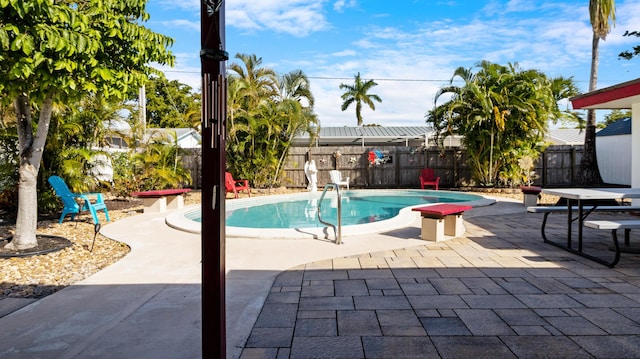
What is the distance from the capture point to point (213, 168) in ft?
6.61

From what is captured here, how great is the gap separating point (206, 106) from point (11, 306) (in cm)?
294

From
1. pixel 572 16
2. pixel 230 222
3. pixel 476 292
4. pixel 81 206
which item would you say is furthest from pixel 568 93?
pixel 81 206

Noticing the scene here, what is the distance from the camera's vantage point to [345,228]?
→ 6617 millimetres

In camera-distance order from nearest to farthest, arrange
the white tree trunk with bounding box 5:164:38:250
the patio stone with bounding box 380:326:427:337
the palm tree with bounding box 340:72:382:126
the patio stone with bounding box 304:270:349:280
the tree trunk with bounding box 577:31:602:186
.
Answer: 1. the patio stone with bounding box 380:326:427:337
2. the patio stone with bounding box 304:270:349:280
3. the white tree trunk with bounding box 5:164:38:250
4. the tree trunk with bounding box 577:31:602:186
5. the palm tree with bounding box 340:72:382:126

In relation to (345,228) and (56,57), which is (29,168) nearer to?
(56,57)

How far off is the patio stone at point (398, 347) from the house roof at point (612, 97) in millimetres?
7545

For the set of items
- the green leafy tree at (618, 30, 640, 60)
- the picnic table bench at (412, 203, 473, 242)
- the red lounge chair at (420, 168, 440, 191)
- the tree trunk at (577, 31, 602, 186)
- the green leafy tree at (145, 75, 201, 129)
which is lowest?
the picnic table bench at (412, 203, 473, 242)

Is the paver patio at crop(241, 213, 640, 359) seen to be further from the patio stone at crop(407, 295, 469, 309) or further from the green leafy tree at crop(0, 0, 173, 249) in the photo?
the green leafy tree at crop(0, 0, 173, 249)

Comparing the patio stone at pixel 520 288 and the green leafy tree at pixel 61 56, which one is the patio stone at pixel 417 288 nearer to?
the patio stone at pixel 520 288

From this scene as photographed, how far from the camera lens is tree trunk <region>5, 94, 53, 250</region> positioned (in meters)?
5.28

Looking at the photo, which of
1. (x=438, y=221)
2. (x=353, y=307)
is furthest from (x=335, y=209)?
(x=353, y=307)

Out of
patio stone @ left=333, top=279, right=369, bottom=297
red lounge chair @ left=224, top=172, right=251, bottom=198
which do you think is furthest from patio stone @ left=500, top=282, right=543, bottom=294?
red lounge chair @ left=224, top=172, right=251, bottom=198

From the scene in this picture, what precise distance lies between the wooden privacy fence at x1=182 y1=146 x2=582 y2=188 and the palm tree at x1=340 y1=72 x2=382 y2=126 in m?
19.2

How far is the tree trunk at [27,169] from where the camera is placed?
17.3ft
